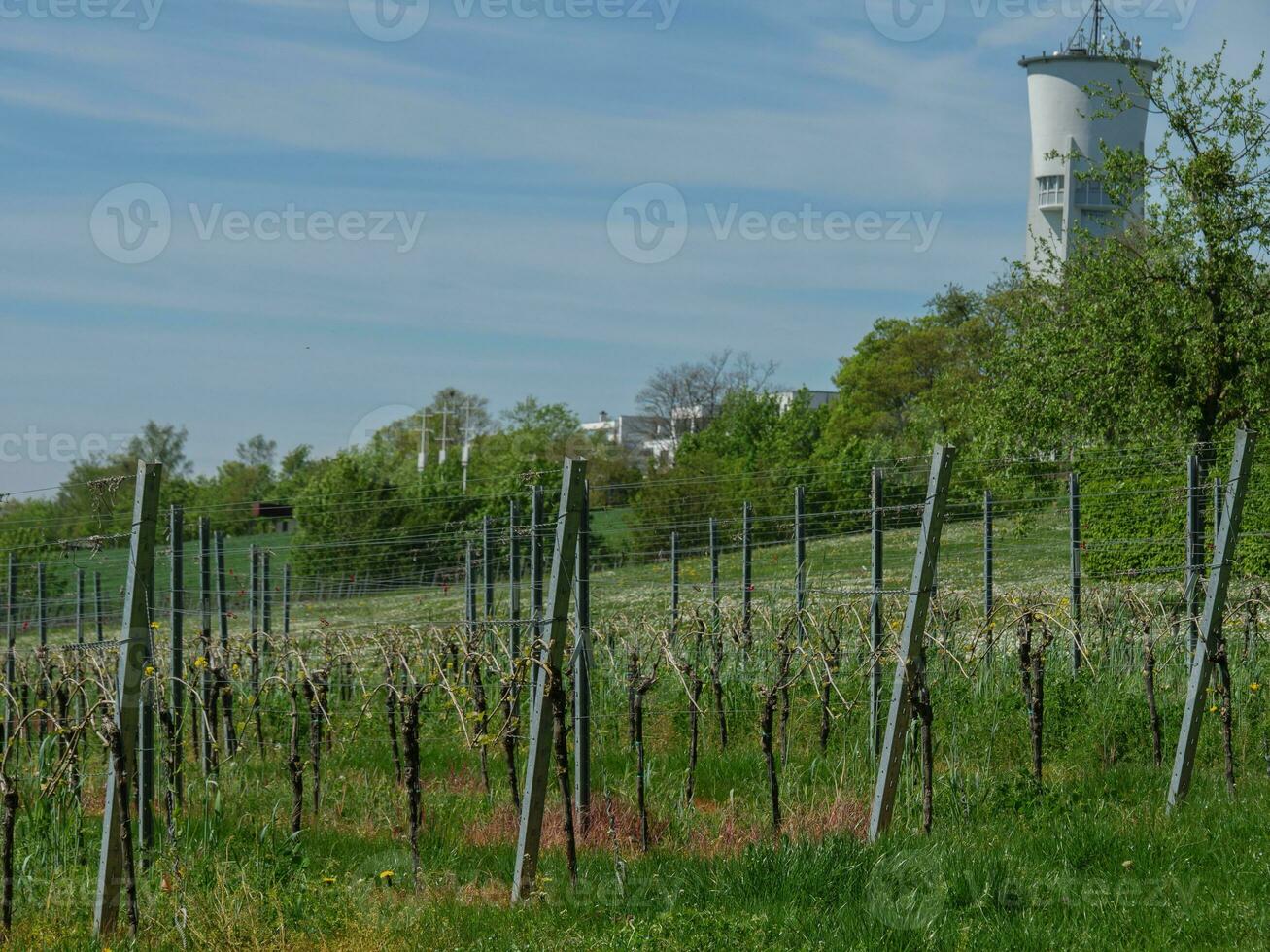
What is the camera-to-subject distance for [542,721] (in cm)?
645

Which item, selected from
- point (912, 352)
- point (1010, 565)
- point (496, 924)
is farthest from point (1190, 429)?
point (912, 352)

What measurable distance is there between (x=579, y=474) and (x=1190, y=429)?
532 inches

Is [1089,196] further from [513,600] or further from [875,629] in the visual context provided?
[875,629]

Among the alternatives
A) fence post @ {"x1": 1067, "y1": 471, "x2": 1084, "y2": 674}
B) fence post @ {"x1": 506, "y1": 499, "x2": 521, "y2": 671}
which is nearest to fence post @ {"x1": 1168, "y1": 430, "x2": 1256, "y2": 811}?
fence post @ {"x1": 1067, "y1": 471, "x2": 1084, "y2": 674}

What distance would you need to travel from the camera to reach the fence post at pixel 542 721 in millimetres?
6402

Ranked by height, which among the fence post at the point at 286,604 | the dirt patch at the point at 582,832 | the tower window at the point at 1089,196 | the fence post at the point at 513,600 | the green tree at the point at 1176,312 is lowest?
the dirt patch at the point at 582,832

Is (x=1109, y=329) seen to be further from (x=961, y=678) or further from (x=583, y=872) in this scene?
(x=583, y=872)

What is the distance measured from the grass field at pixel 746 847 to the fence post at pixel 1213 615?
0.79ft

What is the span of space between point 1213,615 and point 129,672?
6418mm

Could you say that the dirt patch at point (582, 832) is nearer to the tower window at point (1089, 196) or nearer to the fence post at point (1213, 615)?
the fence post at point (1213, 615)

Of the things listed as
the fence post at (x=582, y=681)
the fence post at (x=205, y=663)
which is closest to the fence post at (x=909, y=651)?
the fence post at (x=582, y=681)

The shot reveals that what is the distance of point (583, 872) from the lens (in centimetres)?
680

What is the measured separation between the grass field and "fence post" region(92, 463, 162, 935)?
7.7 inches

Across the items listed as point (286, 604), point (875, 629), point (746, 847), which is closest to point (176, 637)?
point (746, 847)
